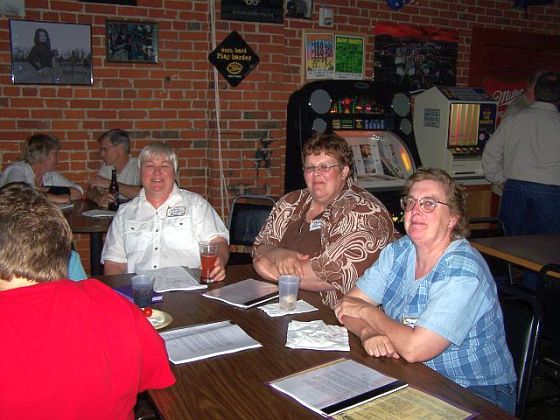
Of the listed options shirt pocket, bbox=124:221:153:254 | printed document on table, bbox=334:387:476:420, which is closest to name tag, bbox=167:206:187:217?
→ shirt pocket, bbox=124:221:153:254

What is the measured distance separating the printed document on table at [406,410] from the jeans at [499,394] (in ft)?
1.34

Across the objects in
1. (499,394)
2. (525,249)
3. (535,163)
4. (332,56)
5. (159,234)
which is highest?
(332,56)

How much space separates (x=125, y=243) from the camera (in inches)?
105

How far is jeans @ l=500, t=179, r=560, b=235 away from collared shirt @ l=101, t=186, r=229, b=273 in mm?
2357

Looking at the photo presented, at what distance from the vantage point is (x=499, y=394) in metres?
1.68

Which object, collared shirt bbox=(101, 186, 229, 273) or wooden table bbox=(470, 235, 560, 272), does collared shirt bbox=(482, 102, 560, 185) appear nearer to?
wooden table bbox=(470, 235, 560, 272)

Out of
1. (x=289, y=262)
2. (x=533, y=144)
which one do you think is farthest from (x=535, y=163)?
(x=289, y=262)

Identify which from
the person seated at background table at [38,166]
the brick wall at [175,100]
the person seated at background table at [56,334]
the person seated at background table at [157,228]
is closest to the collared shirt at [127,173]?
the brick wall at [175,100]

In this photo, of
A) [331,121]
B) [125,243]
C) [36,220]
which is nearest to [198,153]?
[331,121]

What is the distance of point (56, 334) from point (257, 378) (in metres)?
0.53

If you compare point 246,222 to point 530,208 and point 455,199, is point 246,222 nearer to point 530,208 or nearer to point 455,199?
point 455,199

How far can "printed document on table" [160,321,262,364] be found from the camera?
1548 mm

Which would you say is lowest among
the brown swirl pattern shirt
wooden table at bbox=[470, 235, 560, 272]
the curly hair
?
wooden table at bbox=[470, 235, 560, 272]

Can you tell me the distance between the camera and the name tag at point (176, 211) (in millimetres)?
2699
